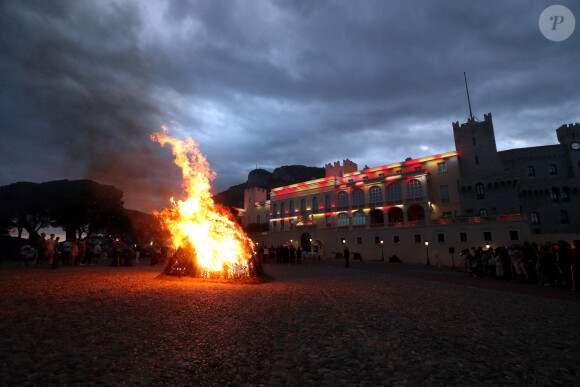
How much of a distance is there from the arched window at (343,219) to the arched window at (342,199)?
63.1 inches

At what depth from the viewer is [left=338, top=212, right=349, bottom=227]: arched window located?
45619mm

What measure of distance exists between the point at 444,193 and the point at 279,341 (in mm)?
43112

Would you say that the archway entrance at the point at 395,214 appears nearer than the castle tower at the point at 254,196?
Yes

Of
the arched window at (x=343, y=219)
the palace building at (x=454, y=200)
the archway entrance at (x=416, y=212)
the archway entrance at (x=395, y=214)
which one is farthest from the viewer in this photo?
the arched window at (x=343, y=219)

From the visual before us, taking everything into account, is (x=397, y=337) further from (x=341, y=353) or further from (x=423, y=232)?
(x=423, y=232)

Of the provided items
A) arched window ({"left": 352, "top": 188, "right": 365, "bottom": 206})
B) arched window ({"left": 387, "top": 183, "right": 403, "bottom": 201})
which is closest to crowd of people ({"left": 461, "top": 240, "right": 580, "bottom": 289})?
arched window ({"left": 387, "top": 183, "right": 403, "bottom": 201})

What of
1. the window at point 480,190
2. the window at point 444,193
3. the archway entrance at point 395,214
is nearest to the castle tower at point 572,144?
the window at point 480,190

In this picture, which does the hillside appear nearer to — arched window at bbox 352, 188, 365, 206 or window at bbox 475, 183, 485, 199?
arched window at bbox 352, 188, 365, 206

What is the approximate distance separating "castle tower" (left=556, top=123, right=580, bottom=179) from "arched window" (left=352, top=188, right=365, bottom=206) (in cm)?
3031

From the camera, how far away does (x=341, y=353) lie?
4.03 m

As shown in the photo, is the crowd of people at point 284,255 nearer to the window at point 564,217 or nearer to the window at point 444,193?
the window at point 444,193

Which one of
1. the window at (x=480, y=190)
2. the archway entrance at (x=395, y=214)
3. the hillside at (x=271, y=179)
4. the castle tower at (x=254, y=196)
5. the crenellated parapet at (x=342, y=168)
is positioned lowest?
the archway entrance at (x=395, y=214)

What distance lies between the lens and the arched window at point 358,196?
44706 mm

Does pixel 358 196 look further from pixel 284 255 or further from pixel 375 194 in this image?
pixel 284 255
